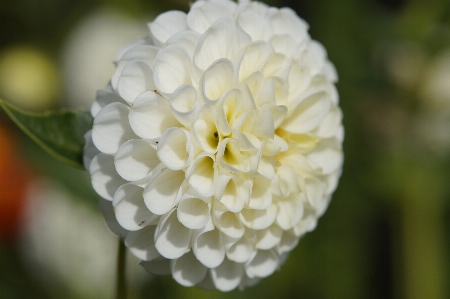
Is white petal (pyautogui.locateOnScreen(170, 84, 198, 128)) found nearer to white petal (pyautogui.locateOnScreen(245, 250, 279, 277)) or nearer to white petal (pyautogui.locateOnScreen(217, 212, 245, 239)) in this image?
white petal (pyautogui.locateOnScreen(217, 212, 245, 239))

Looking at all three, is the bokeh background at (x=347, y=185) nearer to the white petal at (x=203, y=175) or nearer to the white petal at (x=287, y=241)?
the white petal at (x=287, y=241)

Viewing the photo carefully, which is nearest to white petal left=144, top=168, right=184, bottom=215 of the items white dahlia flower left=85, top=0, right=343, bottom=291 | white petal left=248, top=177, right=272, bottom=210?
white dahlia flower left=85, top=0, right=343, bottom=291

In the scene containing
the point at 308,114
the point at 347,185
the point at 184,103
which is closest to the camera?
the point at 184,103

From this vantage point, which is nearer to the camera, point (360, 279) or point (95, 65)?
point (360, 279)

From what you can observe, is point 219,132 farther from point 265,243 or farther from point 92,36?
point 92,36

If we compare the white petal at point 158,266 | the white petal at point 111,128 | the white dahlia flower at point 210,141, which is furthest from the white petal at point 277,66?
the white petal at point 158,266

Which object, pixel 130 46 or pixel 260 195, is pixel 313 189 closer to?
pixel 260 195

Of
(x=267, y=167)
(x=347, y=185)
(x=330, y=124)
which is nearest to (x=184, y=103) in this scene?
(x=267, y=167)

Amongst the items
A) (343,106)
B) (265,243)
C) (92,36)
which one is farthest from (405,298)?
(92,36)
